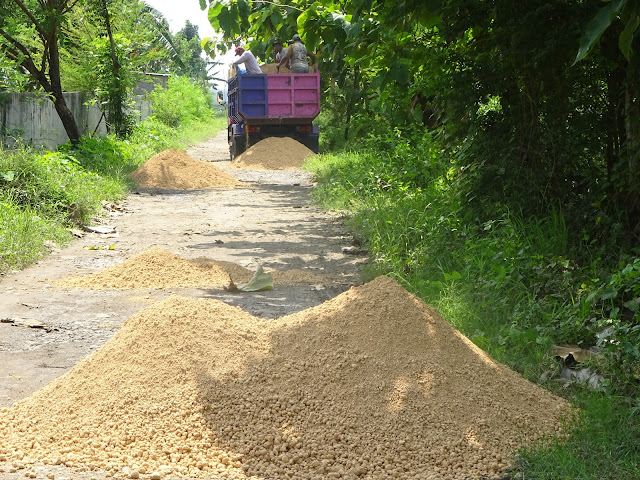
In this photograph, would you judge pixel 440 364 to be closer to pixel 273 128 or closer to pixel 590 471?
pixel 590 471

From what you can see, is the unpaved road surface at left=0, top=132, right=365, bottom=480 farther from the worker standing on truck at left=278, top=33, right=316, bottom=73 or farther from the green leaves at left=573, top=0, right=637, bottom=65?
the worker standing on truck at left=278, top=33, right=316, bottom=73

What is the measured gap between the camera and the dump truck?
17922 millimetres

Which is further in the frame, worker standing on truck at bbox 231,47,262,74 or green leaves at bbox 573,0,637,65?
worker standing on truck at bbox 231,47,262,74

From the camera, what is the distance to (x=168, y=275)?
7.16 metres

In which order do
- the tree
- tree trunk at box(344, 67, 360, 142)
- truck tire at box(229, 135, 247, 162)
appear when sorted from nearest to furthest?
the tree
tree trunk at box(344, 67, 360, 142)
truck tire at box(229, 135, 247, 162)

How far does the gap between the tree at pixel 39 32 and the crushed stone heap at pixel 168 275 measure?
7156 millimetres

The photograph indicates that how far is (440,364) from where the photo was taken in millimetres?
3975

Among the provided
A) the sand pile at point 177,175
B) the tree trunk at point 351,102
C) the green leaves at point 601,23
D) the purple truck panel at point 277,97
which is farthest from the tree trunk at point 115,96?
the green leaves at point 601,23

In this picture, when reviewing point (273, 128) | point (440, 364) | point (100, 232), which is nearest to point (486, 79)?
point (440, 364)

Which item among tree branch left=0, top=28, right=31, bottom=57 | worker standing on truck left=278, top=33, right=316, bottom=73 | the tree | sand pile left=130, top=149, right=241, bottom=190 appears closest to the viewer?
tree branch left=0, top=28, right=31, bottom=57

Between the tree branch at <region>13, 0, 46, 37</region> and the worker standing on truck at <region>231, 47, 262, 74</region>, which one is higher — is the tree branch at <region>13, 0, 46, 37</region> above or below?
A: above

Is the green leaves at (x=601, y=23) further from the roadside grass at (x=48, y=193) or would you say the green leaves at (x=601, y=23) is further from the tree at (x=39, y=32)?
the tree at (x=39, y=32)

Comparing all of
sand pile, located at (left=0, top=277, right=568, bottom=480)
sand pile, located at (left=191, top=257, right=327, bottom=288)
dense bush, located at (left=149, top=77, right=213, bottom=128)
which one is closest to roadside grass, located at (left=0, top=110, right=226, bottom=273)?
sand pile, located at (left=191, top=257, right=327, bottom=288)

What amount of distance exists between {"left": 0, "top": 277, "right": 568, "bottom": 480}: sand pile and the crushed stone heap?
2.49m
